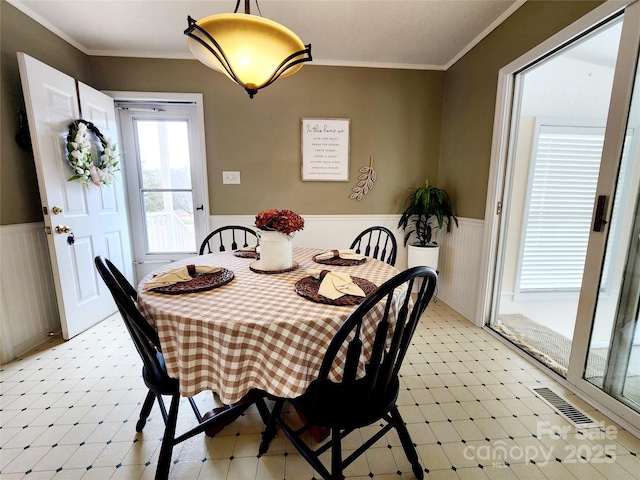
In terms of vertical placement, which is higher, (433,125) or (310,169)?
(433,125)

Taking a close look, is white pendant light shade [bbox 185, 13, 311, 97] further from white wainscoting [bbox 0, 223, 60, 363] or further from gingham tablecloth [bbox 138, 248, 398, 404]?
white wainscoting [bbox 0, 223, 60, 363]

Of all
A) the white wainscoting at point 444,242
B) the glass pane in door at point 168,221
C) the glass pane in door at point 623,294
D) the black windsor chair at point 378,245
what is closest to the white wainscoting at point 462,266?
the white wainscoting at point 444,242

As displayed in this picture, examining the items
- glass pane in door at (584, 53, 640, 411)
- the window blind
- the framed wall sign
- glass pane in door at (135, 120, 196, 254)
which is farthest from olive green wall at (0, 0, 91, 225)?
the window blind

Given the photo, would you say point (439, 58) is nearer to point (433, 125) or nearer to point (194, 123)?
point (433, 125)

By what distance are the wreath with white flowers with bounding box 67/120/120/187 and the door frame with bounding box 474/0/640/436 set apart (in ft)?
10.7

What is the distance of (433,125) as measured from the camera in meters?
2.93

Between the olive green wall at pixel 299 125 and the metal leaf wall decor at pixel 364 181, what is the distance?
0.16ft

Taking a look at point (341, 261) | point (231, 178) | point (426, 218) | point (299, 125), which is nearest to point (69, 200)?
point (231, 178)

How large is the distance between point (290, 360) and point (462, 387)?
1318mm

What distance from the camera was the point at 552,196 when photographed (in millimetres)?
2750

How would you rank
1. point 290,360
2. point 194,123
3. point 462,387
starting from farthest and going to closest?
point 194,123, point 462,387, point 290,360

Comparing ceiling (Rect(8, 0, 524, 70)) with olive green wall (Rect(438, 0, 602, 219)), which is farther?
ceiling (Rect(8, 0, 524, 70))

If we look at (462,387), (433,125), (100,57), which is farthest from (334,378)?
(100,57)

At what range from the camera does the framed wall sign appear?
281 cm
